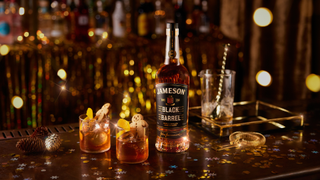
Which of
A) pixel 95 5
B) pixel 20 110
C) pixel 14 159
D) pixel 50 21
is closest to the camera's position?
pixel 14 159

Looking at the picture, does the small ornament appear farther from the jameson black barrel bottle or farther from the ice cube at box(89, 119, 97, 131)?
the jameson black barrel bottle

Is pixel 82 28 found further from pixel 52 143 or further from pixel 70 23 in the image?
pixel 52 143

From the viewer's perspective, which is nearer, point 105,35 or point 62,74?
point 62,74

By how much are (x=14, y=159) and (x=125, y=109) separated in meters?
1.30

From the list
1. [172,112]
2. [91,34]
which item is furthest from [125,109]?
[172,112]

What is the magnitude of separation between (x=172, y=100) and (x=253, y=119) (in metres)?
0.48

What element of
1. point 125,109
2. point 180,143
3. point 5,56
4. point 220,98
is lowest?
point 125,109

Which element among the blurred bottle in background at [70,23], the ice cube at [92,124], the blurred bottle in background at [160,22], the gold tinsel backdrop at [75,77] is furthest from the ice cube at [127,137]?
the blurred bottle in background at [160,22]

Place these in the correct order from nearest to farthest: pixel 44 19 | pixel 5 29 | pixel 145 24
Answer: pixel 5 29 → pixel 44 19 → pixel 145 24

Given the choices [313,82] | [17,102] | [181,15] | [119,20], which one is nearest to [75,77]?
[17,102]

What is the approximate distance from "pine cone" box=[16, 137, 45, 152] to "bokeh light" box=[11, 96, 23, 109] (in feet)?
3.42

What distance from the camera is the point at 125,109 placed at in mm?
2160

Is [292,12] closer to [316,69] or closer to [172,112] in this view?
[316,69]

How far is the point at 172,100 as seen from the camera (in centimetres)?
93
